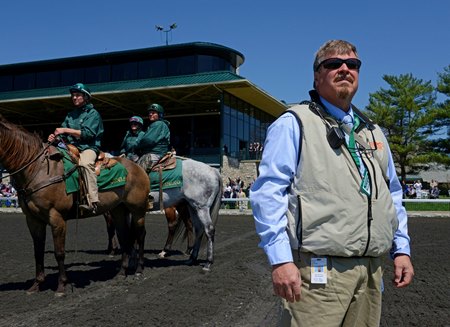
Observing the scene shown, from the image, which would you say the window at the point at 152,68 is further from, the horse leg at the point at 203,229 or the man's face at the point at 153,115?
the horse leg at the point at 203,229

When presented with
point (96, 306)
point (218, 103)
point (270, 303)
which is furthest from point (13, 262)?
point (218, 103)

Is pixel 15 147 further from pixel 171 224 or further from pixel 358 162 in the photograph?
pixel 358 162

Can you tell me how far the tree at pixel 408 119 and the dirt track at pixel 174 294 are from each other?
30.6m

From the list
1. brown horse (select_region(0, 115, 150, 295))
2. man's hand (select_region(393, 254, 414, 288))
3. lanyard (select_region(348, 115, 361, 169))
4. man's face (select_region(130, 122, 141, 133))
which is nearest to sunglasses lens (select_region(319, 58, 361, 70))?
lanyard (select_region(348, 115, 361, 169))

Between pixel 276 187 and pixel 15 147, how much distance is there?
5021mm

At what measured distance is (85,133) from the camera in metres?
6.80

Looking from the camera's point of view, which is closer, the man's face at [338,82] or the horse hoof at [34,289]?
the man's face at [338,82]

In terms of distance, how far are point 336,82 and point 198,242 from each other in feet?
21.4

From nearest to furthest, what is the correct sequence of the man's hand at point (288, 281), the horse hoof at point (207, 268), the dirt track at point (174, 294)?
the man's hand at point (288, 281)
the dirt track at point (174, 294)
the horse hoof at point (207, 268)

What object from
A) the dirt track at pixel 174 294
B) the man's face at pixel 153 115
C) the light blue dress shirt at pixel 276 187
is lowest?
the dirt track at pixel 174 294

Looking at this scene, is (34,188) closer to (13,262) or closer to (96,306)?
(96,306)

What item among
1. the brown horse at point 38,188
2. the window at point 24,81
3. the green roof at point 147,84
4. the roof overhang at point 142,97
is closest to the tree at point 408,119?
the roof overhang at point 142,97

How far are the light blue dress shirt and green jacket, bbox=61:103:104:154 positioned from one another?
4802mm

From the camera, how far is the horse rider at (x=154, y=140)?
8664 millimetres
